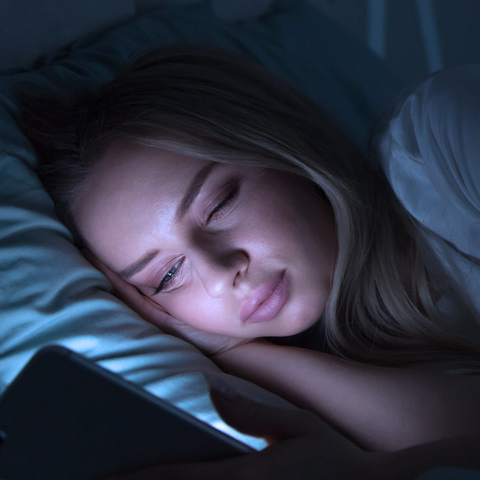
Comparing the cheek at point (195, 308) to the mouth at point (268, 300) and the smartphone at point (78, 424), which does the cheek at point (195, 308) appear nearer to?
the mouth at point (268, 300)

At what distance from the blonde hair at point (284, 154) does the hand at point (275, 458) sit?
0.38 meters

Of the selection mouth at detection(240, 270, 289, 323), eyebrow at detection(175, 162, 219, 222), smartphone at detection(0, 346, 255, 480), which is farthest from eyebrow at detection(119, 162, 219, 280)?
smartphone at detection(0, 346, 255, 480)

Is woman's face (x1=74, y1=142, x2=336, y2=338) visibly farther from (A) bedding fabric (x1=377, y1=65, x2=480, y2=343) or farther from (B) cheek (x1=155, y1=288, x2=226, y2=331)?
(A) bedding fabric (x1=377, y1=65, x2=480, y2=343)

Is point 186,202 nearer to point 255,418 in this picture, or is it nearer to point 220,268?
point 220,268

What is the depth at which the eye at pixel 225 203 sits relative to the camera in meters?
0.74

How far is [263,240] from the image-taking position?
74 cm

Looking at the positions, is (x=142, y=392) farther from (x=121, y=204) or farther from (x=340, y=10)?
(x=340, y=10)

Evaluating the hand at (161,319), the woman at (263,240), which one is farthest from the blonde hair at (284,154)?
the hand at (161,319)

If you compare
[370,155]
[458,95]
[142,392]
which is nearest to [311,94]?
[370,155]

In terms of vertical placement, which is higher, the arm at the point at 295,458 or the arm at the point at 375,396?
the arm at the point at 295,458

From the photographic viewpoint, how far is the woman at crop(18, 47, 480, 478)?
0.72 metres

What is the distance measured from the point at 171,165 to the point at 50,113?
0.29 m

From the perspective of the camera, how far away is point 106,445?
0.45m

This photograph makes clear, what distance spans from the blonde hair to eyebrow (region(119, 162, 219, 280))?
30 millimetres
